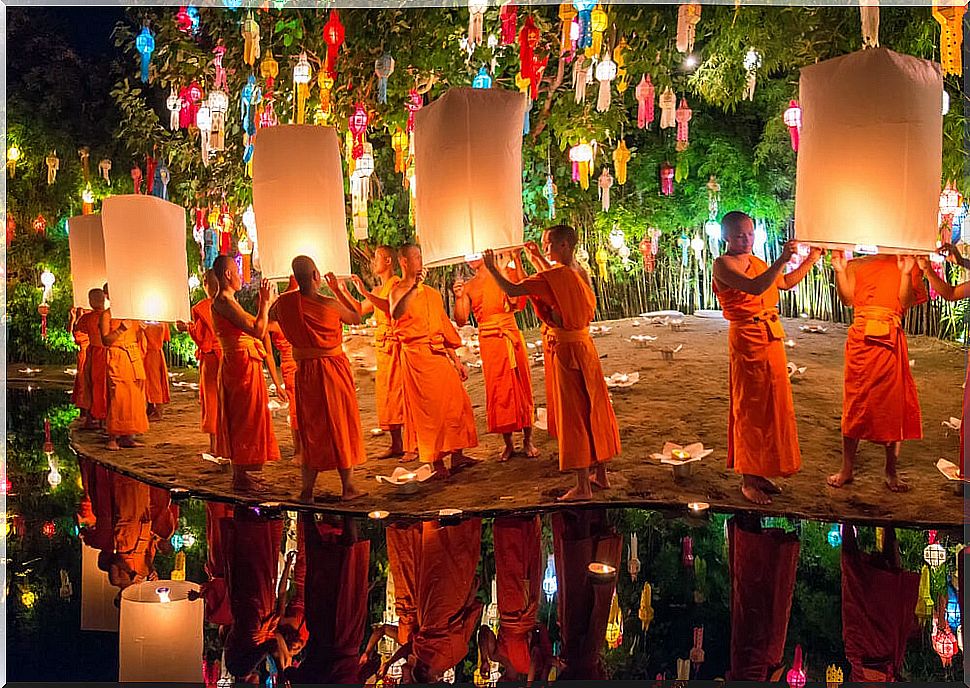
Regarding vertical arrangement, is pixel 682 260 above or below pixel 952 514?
above

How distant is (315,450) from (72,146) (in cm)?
768

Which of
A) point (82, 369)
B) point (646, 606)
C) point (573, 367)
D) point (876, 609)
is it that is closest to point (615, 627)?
point (646, 606)

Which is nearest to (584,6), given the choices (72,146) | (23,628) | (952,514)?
(952,514)

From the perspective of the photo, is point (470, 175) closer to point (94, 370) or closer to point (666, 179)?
point (666, 179)

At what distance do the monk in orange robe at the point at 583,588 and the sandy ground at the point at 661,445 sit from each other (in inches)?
14.2

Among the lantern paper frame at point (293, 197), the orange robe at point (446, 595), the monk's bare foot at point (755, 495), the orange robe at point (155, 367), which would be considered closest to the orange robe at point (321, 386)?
the lantern paper frame at point (293, 197)

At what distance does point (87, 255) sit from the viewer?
23.6ft

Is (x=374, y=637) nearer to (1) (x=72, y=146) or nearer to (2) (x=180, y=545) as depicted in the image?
(2) (x=180, y=545)

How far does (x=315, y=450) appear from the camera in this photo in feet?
15.2

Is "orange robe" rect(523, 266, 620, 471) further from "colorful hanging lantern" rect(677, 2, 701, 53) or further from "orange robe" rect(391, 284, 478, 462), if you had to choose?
"colorful hanging lantern" rect(677, 2, 701, 53)

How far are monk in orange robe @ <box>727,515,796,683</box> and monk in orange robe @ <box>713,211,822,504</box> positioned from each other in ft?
1.03

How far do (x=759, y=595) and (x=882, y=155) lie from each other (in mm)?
1680

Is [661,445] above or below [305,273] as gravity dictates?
below

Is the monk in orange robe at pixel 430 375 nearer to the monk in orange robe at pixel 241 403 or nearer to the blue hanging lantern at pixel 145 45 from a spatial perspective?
the monk in orange robe at pixel 241 403
